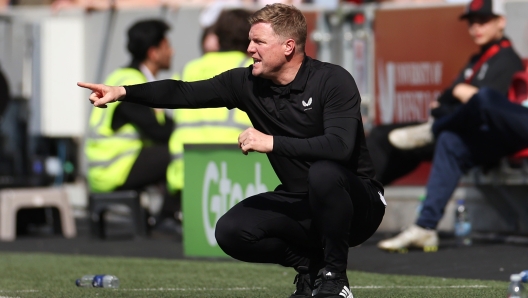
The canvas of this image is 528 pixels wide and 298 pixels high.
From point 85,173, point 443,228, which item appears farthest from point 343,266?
point 85,173

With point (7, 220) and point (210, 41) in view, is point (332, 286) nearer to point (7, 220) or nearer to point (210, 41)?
point (210, 41)

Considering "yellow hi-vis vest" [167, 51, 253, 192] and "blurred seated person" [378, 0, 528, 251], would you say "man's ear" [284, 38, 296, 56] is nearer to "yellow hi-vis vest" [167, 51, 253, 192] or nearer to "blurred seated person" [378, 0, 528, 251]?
"blurred seated person" [378, 0, 528, 251]

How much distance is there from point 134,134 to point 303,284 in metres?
4.62

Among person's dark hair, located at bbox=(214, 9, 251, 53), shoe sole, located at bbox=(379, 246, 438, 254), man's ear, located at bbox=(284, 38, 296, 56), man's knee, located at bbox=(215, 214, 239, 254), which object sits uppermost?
man's ear, located at bbox=(284, 38, 296, 56)

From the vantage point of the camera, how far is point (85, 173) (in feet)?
39.8

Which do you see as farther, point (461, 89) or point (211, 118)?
point (211, 118)

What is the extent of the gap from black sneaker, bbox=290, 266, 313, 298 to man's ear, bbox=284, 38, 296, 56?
1085 millimetres

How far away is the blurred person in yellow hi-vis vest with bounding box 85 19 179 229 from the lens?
31.6 feet

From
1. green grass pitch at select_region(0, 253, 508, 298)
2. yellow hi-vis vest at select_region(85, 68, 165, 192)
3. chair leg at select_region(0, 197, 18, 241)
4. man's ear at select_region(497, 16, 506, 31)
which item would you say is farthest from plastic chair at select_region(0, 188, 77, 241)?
man's ear at select_region(497, 16, 506, 31)

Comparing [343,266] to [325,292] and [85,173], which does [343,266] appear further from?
[85,173]

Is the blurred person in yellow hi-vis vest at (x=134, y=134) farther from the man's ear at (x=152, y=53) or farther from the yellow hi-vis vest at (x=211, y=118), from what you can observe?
the yellow hi-vis vest at (x=211, y=118)

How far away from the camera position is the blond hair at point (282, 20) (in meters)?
5.17

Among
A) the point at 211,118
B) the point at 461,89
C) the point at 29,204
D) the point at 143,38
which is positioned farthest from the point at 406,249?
the point at 29,204

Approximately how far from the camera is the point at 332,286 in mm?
5035
